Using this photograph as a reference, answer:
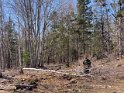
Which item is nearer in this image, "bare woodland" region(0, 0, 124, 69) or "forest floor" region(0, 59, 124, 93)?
"forest floor" region(0, 59, 124, 93)

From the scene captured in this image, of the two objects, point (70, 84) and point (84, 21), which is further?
point (84, 21)

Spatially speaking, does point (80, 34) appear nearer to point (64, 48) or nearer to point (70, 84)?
point (64, 48)

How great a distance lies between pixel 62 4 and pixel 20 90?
70.9 ft

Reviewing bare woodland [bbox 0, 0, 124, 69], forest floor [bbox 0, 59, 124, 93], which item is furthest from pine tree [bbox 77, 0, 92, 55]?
forest floor [bbox 0, 59, 124, 93]

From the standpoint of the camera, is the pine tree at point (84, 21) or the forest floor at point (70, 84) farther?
the pine tree at point (84, 21)

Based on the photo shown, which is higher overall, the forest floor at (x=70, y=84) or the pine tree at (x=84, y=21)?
the pine tree at (x=84, y=21)

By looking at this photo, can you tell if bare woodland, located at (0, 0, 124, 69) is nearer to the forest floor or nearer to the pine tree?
the pine tree

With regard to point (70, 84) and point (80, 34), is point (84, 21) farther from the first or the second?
point (70, 84)

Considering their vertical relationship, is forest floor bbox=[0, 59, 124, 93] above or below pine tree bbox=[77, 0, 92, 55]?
below

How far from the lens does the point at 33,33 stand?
2917cm

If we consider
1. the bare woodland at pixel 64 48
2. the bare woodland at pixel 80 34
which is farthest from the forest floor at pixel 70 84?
the bare woodland at pixel 80 34

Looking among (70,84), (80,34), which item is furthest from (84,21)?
(70,84)

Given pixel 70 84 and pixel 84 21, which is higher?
pixel 84 21

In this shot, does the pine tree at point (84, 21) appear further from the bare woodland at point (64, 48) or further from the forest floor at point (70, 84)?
the forest floor at point (70, 84)
